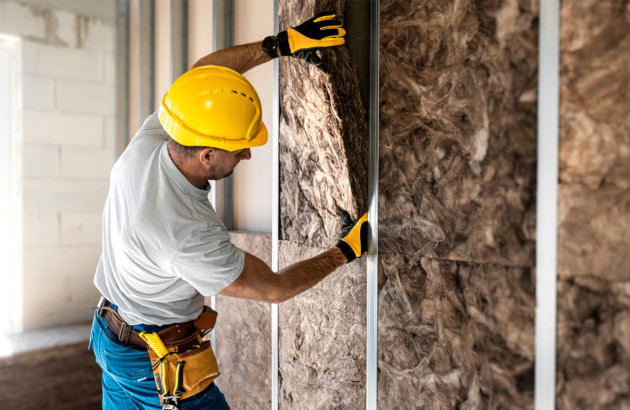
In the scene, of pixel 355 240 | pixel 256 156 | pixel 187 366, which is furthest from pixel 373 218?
pixel 256 156

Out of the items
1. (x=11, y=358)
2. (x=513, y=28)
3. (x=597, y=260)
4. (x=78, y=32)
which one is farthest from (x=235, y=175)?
(x=78, y=32)

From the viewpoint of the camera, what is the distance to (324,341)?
1693mm

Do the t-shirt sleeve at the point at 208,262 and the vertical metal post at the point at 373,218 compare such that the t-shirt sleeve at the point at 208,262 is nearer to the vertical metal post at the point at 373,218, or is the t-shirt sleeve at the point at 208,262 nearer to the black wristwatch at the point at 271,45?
the vertical metal post at the point at 373,218

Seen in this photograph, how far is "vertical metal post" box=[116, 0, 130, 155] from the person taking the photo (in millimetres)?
4273

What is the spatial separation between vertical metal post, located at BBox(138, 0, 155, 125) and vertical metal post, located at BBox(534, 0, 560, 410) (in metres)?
3.44

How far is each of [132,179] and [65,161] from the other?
311 cm

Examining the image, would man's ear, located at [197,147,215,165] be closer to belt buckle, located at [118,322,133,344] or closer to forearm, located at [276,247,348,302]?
forearm, located at [276,247,348,302]

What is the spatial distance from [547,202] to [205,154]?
952 mm

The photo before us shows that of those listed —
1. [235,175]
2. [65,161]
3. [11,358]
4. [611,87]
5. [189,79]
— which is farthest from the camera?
[65,161]

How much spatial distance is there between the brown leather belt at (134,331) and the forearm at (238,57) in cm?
91

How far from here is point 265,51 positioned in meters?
1.62

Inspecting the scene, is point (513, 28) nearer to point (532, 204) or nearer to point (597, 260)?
point (532, 204)

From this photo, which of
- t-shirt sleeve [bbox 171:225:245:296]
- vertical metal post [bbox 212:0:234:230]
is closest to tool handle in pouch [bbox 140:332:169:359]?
t-shirt sleeve [bbox 171:225:245:296]

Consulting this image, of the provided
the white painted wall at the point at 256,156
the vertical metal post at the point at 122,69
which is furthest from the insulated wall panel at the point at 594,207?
the vertical metal post at the point at 122,69
